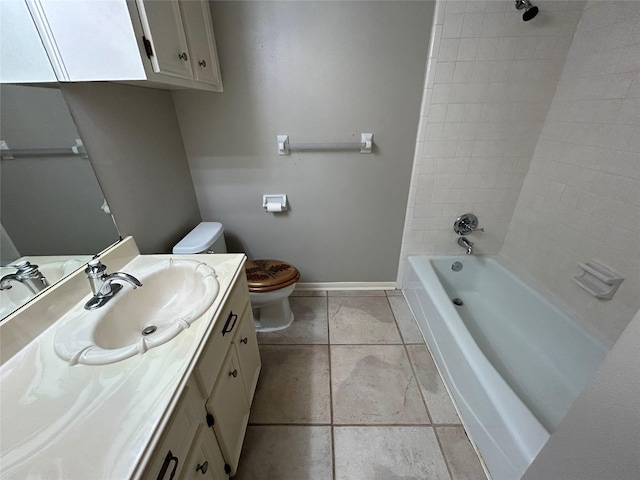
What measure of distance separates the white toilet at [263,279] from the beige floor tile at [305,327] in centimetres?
5

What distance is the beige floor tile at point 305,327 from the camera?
170 cm

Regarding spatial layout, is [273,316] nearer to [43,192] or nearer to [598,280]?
[43,192]

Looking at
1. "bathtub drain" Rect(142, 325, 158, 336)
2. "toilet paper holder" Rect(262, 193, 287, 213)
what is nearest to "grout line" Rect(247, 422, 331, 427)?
"bathtub drain" Rect(142, 325, 158, 336)

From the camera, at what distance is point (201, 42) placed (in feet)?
4.05

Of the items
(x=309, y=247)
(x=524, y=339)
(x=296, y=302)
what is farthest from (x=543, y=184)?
(x=296, y=302)

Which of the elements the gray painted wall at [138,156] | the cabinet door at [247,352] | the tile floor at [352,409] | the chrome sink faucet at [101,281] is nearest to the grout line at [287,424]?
the tile floor at [352,409]

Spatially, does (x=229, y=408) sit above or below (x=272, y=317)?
above

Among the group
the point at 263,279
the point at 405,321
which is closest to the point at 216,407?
the point at 263,279

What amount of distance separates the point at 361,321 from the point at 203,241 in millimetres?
1190

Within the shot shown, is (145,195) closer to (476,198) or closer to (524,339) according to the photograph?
(476,198)

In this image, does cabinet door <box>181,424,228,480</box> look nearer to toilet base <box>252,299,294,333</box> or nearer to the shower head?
toilet base <box>252,299,294,333</box>

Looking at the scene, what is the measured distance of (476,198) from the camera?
1751mm

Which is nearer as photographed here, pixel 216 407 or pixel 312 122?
pixel 216 407

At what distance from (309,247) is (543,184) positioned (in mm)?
1562
